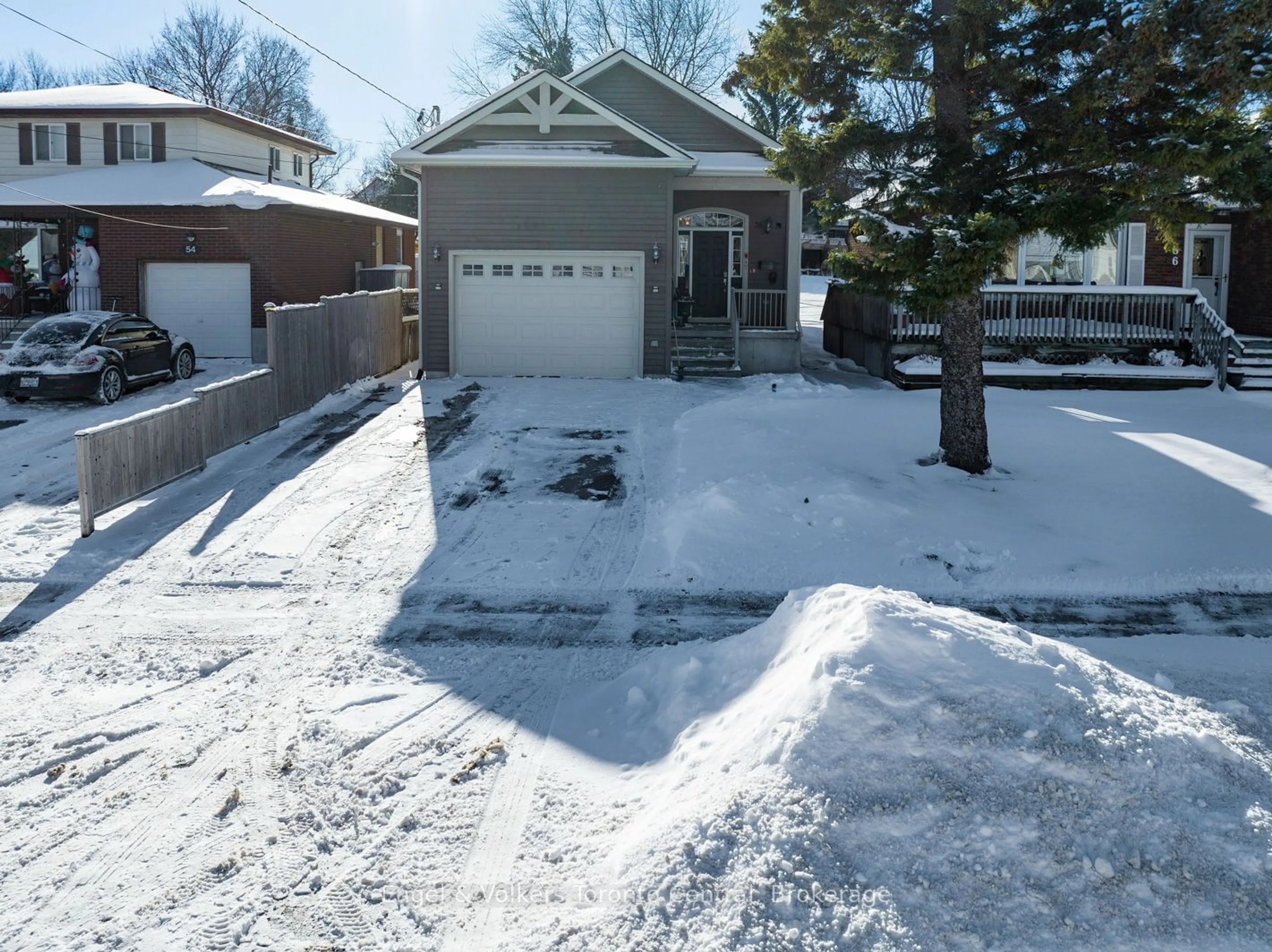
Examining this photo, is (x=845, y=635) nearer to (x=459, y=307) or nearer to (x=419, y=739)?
(x=419, y=739)

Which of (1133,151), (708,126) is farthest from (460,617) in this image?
(708,126)

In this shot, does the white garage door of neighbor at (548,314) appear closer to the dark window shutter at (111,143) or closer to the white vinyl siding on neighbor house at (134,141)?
the white vinyl siding on neighbor house at (134,141)

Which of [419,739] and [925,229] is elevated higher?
[925,229]

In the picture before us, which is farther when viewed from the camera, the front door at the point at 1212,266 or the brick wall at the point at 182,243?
the brick wall at the point at 182,243

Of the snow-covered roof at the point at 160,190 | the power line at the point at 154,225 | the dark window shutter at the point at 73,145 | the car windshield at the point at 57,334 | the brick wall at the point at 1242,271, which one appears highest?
the dark window shutter at the point at 73,145

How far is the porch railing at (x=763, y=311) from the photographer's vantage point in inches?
960

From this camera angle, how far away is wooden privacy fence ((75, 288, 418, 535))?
11414mm

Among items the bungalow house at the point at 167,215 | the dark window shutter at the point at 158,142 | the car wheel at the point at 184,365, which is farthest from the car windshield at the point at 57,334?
the dark window shutter at the point at 158,142

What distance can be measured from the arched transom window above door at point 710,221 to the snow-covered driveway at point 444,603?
8.75 metres

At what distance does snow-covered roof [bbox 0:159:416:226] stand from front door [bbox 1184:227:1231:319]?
19711 mm

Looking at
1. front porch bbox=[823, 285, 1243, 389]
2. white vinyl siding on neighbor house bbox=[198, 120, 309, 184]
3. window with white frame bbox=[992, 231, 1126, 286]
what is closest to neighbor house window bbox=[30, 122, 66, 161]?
white vinyl siding on neighbor house bbox=[198, 120, 309, 184]

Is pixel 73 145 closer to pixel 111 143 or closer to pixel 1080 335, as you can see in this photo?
pixel 111 143

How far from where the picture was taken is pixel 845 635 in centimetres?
605

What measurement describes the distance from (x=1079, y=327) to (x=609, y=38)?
35.6 meters
